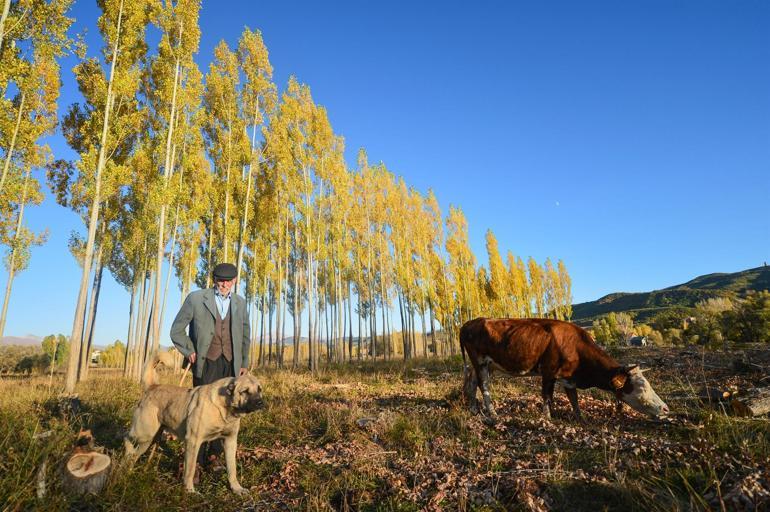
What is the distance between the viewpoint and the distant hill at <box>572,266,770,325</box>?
6844cm

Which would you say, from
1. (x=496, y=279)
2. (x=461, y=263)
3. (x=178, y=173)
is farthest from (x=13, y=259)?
(x=496, y=279)

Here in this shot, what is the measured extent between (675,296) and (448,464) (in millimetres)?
95864

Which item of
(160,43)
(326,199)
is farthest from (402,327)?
(160,43)

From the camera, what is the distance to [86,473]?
321cm

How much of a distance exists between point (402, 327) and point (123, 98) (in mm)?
22601

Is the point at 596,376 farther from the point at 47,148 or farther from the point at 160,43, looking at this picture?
the point at 47,148

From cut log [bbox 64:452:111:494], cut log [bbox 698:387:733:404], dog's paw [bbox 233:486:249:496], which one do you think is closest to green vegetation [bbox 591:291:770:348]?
cut log [bbox 698:387:733:404]

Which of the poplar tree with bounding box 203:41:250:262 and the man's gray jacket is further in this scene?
the poplar tree with bounding box 203:41:250:262

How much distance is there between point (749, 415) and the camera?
15.9ft

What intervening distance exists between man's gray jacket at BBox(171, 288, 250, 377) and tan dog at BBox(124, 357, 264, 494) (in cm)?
42

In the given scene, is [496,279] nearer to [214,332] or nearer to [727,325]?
[727,325]

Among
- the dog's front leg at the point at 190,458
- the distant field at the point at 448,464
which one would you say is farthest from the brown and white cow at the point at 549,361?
the dog's front leg at the point at 190,458

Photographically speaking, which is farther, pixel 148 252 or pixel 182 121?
pixel 148 252

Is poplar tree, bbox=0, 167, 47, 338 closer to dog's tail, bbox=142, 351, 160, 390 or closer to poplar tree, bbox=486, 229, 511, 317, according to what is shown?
dog's tail, bbox=142, 351, 160, 390
